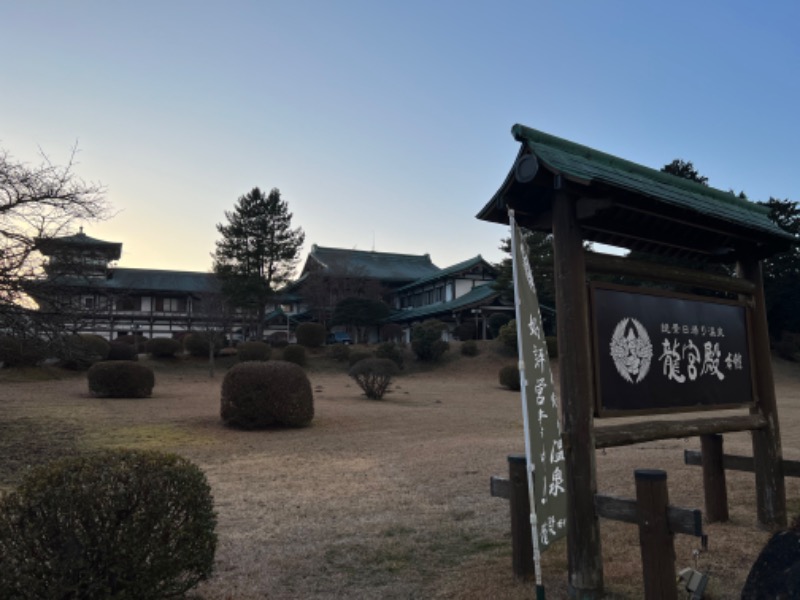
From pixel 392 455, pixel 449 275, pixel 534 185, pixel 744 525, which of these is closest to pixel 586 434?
pixel 534 185

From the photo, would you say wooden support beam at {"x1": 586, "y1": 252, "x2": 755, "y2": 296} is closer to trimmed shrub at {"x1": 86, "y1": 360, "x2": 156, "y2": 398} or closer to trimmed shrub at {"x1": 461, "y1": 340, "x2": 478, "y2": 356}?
trimmed shrub at {"x1": 86, "y1": 360, "x2": 156, "y2": 398}

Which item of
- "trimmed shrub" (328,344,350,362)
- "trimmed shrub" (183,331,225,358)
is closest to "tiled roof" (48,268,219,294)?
"trimmed shrub" (183,331,225,358)

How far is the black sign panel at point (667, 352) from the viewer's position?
4.25 meters

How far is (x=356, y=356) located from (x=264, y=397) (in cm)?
1975

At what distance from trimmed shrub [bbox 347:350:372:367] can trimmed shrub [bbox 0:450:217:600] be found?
94.9ft

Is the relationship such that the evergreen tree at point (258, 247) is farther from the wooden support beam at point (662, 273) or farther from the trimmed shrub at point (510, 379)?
the wooden support beam at point (662, 273)

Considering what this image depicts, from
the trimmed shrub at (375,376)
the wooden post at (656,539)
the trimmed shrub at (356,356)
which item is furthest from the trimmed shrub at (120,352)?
the wooden post at (656,539)

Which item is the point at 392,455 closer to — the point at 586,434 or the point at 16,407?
the point at 586,434

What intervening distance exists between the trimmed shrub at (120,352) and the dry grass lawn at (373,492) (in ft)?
38.0

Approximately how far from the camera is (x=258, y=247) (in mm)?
41000

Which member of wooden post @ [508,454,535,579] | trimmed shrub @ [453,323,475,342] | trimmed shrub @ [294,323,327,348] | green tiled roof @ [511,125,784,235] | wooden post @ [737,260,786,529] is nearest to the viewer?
green tiled roof @ [511,125,784,235]

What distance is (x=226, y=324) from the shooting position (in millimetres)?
33312

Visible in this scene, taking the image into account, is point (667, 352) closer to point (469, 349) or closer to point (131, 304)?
point (469, 349)

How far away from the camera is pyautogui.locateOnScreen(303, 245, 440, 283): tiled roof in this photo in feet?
160
